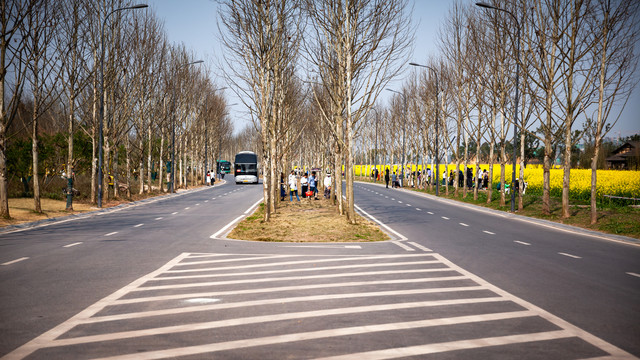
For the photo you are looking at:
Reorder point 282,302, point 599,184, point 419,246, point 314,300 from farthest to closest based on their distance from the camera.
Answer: point 599,184 → point 419,246 → point 314,300 → point 282,302

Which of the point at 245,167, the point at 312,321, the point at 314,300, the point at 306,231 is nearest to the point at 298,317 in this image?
the point at 312,321

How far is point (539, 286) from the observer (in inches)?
311

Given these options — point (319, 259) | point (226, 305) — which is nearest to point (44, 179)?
point (319, 259)

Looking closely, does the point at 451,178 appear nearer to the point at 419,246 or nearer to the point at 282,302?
the point at 419,246

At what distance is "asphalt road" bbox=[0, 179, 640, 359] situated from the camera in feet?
16.2

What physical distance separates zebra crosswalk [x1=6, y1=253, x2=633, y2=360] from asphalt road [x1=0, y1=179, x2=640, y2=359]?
2 cm

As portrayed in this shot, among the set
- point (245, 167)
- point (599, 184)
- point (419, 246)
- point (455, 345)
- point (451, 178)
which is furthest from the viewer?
point (245, 167)

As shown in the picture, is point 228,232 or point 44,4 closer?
point 228,232

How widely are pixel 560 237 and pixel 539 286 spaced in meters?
8.32

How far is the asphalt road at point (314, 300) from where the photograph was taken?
194 inches

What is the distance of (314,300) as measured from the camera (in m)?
6.82

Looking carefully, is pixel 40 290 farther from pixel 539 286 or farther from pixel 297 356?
pixel 539 286

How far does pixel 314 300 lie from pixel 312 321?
3.40ft

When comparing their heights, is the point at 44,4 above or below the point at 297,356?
above
